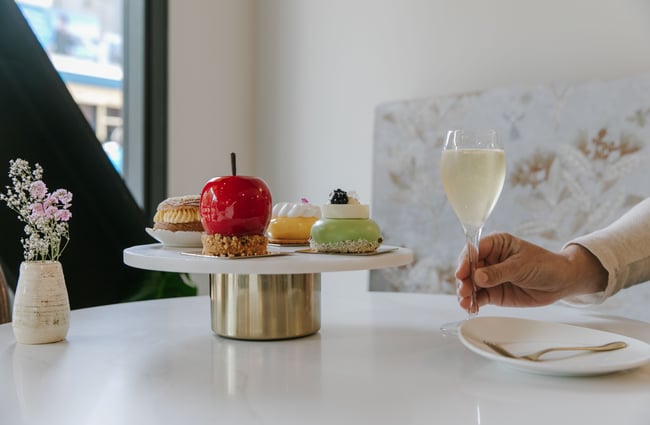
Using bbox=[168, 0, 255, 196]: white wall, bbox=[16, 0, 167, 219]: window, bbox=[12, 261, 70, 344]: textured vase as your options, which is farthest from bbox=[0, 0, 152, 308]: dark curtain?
bbox=[12, 261, 70, 344]: textured vase

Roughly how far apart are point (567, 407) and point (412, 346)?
255mm

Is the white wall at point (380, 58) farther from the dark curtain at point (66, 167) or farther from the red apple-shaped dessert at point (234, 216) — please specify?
the red apple-shaped dessert at point (234, 216)

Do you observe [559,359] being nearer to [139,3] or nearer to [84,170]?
[84,170]

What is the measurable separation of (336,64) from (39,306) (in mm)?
1989

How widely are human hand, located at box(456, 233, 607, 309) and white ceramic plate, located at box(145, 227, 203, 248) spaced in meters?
0.42

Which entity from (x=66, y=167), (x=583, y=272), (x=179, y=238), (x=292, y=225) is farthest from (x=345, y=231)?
(x=66, y=167)

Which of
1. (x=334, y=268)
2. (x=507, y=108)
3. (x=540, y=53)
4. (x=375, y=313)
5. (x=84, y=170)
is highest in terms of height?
(x=540, y=53)

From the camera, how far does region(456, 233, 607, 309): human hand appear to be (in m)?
0.91

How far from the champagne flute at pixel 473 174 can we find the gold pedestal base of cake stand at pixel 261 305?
216 mm

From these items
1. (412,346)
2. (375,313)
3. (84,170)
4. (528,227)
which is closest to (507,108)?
(528,227)

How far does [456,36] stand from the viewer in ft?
7.14

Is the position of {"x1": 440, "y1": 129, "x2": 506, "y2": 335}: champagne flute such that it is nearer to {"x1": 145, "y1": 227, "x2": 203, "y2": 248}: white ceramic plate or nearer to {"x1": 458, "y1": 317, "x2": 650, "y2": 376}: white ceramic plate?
{"x1": 458, "y1": 317, "x2": 650, "y2": 376}: white ceramic plate

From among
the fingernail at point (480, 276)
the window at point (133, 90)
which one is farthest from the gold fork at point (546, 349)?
the window at point (133, 90)

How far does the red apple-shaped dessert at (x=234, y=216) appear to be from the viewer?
0.82m
